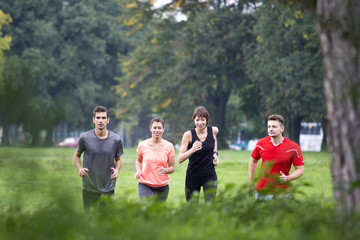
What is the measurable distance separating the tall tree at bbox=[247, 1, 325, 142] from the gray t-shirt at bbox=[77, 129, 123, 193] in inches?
1059

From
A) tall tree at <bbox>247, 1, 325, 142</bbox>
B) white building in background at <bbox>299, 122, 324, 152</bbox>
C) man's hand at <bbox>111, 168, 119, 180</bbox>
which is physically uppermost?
tall tree at <bbox>247, 1, 325, 142</bbox>

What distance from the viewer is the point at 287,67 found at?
36.8 meters

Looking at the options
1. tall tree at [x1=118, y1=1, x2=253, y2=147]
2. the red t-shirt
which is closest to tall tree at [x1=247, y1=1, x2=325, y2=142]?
tall tree at [x1=118, y1=1, x2=253, y2=147]

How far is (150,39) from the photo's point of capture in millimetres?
46875

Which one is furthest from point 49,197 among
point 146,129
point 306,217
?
point 146,129

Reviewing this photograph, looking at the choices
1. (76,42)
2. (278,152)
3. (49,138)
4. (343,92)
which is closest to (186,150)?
(278,152)

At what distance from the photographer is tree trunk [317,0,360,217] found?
4195 mm

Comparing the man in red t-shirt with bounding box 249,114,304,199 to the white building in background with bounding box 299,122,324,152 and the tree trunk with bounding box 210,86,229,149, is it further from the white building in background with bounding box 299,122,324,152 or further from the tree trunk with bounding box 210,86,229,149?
the white building in background with bounding box 299,122,324,152

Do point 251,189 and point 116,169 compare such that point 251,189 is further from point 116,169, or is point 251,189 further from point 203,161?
point 116,169

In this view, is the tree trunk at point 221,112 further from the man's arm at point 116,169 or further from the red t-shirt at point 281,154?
the red t-shirt at point 281,154

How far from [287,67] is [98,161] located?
2925 cm

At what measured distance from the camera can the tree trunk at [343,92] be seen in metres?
4.20

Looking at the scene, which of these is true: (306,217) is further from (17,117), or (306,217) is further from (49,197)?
(17,117)

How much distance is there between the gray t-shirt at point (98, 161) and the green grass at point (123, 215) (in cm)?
368
